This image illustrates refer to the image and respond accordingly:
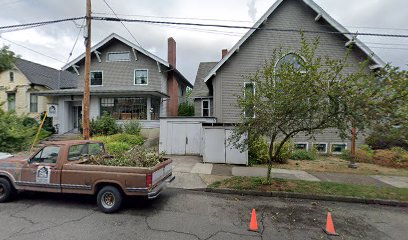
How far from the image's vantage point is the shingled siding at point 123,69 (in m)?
19.2

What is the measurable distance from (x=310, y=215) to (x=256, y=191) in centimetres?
173

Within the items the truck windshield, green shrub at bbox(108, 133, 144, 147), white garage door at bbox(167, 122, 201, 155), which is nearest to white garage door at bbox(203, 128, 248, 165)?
white garage door at bbox(167, 122, 201, 155)

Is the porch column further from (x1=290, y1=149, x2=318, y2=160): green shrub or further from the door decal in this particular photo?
the door decal

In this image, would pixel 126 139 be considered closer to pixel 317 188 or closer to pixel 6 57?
pixel 6 57

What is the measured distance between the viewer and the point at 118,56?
19625 millimetres

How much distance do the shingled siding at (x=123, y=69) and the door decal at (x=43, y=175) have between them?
46.8 feet

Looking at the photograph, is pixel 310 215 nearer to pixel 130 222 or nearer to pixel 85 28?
pixel 130 222

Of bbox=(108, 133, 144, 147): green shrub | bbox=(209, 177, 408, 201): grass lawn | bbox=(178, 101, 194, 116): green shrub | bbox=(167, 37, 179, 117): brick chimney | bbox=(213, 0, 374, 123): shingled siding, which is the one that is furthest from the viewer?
bbox=(178, 101, 194, 116): green shrub

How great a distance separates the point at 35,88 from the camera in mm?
22156

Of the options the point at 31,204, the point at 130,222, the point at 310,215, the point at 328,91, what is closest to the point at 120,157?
the point at 130,222

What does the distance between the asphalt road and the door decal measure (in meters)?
0.67

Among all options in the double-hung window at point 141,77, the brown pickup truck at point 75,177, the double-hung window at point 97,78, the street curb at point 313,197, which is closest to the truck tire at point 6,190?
the brown pickup truck at point 75,177

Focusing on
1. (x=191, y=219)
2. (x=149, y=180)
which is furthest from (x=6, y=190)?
(x=191, y=219)

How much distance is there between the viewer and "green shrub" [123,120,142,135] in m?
15.8
